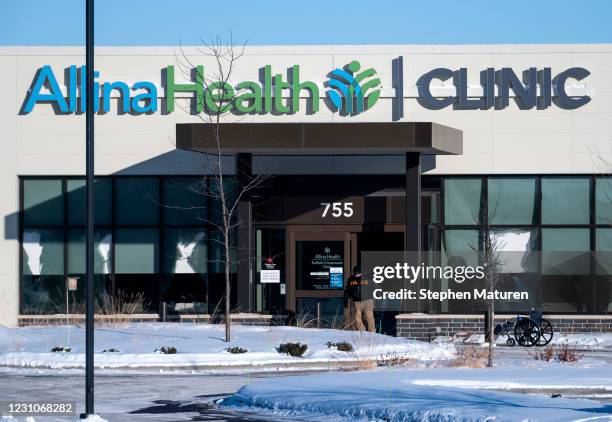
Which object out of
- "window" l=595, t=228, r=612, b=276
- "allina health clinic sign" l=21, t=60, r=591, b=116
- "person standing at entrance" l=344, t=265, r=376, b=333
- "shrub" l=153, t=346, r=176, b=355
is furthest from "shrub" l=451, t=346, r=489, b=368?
"allina health clinic sign" l=21, t=60, r=591, b=116

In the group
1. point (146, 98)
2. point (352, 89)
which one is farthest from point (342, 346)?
point (146, 98)

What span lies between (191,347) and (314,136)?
752cm

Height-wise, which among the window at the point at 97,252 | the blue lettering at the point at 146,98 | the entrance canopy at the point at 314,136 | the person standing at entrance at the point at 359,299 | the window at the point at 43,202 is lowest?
the person standing at entrance at the point at 359,299

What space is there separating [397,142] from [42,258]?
11227mm

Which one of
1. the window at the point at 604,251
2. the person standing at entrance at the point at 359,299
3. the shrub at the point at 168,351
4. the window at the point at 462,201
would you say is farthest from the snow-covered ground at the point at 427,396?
the window at the point at 604,251

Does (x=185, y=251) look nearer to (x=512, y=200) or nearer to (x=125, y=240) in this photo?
(x=125, y=240)

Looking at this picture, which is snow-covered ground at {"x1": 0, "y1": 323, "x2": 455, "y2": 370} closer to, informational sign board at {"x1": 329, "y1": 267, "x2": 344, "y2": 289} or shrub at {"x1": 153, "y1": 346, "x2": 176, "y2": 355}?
shrub at {"x1": 153, "y1": 346, "x2": 176, "y2": 355}

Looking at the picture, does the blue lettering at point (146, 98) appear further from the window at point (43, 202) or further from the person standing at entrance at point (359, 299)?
the person standing at entrance at point (359, 299)

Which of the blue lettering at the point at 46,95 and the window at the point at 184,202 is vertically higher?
the blue lettering at the point at 46,95

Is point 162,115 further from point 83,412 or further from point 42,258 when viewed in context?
point 83,412

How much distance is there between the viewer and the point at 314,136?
109ft

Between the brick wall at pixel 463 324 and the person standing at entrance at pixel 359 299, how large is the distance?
147 cm

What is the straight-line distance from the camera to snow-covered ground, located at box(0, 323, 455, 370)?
86.8 feet

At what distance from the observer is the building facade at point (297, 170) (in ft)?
120
